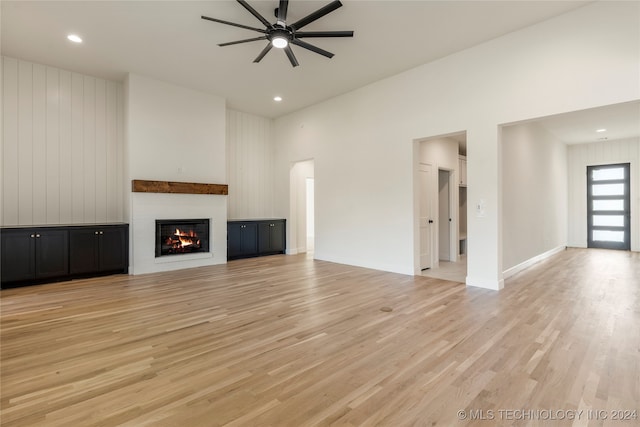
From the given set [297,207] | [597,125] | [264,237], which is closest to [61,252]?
[264,237]

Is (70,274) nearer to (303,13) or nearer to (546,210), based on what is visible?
(303,13)

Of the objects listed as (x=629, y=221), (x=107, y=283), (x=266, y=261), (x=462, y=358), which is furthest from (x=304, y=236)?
(x=629, y=221)

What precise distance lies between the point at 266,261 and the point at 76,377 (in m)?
4.81

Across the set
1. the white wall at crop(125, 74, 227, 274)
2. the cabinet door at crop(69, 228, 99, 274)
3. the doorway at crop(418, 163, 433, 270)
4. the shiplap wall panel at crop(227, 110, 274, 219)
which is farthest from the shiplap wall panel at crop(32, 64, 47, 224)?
the doorway at crop(418, 163, 433, 270)

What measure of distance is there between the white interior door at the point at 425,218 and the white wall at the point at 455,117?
0.64 m

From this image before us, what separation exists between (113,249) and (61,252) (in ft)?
2.31

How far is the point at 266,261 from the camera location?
6945 millimetres

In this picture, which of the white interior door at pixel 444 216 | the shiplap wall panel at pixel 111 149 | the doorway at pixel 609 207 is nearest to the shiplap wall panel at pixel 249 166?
the shiplap wall panel at pixel 111 149

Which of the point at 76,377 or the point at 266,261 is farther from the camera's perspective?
the point at 266,261

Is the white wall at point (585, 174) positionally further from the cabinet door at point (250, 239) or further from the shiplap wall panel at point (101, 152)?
the shiplap wall panel at point (101, 152)

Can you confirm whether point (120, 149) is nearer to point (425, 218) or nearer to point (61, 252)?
point (61, 252)

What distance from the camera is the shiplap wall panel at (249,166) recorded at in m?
7.67

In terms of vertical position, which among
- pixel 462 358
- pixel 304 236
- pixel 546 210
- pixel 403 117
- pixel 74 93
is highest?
pixel 74 93

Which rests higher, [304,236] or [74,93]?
[74,93]
